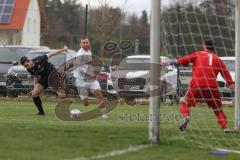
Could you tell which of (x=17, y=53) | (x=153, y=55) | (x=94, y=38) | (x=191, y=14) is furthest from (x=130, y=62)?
(x=94, y=38)

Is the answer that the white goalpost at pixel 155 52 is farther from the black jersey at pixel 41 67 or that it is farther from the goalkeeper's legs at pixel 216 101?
the black jersey at pixel 41 67

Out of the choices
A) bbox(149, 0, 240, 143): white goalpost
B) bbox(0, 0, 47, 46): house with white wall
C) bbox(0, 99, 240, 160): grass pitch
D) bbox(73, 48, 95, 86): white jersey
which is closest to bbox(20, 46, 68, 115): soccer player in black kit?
bbox(73, 48, 95, 86): white jersey

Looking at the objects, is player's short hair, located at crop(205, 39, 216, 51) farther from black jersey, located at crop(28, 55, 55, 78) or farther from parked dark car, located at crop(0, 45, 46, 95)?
parked dark car, located at crop(0, 45, 46, 95)

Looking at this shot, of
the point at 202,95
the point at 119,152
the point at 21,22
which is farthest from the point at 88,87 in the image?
the point at 21,22

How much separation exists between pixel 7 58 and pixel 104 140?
15447 millimetres

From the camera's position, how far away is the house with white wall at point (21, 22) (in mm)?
→ 55281

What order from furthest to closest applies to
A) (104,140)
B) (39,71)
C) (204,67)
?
(39,71)
(204,67)
(104,140)

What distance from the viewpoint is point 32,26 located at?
6744 centimetres

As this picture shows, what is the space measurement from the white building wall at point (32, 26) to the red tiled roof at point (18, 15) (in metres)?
1.42

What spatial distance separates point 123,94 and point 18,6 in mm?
43528

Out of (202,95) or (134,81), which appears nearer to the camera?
(202,95)

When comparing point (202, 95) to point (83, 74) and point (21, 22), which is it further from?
point (21, 22)

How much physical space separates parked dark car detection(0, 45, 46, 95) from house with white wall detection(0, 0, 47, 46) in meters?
23.4

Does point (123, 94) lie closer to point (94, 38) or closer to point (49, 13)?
point (94, 38)
